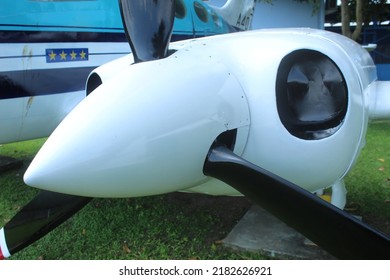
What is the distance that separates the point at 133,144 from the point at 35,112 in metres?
2.00

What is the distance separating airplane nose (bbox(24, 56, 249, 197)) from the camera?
5.48 ft

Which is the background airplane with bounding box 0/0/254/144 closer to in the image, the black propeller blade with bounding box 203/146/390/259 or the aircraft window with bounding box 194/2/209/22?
the aircraft window with bounding box 194/2/209/22

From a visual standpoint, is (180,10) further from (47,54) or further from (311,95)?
(311,95)

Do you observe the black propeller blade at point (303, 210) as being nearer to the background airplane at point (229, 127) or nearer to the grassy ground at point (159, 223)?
the background airplane at point (229, 127)

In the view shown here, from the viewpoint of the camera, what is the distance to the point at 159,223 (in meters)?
3.43

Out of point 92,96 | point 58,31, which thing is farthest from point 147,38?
point 58,31

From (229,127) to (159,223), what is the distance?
169cm

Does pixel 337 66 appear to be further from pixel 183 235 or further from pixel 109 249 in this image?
pixel 109 249

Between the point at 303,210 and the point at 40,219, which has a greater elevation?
the point at 303,210

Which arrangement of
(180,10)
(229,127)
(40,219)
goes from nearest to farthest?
(229,127)
(40,219)
(180,10)

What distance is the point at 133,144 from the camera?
5.54 ft

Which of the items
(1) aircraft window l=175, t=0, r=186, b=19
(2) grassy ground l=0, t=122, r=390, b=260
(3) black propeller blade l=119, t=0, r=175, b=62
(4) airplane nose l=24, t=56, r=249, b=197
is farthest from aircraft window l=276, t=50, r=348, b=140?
(1) aircraft window l=175, t=0, r=186, b=19

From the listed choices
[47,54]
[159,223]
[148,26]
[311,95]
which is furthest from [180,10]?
[311,95]

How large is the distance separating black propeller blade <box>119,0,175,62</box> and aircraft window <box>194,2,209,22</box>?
9.29 feet
